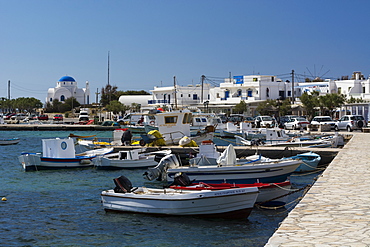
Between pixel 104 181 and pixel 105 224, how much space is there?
7.80 m

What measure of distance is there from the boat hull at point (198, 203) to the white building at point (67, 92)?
118 metres

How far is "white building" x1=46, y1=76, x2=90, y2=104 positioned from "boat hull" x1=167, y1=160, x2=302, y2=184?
115 meters

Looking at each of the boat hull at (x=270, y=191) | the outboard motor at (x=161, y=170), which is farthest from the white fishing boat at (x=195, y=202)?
the outboard motor at (x=161, y=170)

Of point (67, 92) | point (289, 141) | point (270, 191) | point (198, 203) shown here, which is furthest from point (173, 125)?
point (67, 92)

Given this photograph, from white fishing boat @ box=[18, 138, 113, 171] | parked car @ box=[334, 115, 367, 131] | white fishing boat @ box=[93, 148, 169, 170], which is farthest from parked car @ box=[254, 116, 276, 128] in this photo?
white fishing boat @ box=[18, 138, 113, 171]

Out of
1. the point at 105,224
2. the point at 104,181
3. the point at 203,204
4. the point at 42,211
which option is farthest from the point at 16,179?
the point at 203,204

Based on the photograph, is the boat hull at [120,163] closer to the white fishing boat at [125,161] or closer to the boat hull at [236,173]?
the white fishing boat at [125,161]

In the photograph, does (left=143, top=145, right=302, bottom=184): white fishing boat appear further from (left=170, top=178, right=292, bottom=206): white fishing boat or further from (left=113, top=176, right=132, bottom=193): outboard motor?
(left=113, top=176, right=132, bottom=193): outboard motor

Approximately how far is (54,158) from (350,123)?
3026 centimetres

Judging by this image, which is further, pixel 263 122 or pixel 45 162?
pixel 263 122

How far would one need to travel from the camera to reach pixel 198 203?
1434 centimetres

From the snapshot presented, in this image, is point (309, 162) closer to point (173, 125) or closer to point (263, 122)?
point (173, 125)

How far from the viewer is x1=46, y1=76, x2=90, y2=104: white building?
129000mm

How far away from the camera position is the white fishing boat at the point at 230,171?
18.0 m
